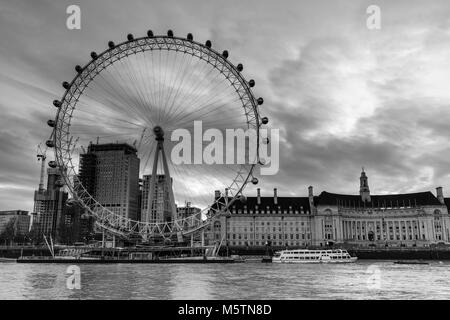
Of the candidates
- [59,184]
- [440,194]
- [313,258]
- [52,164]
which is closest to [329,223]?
[440,194]

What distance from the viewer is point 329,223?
5709 inches

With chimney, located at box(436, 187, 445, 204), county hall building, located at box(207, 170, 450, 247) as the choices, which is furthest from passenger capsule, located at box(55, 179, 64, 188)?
chimney, located at box(436, 187, 445, 204)

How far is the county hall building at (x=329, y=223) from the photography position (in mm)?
143500

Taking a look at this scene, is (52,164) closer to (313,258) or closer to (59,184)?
(59,184)

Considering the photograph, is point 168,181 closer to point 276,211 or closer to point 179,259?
point 179,259

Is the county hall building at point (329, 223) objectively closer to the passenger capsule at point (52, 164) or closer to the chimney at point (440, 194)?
the chimney at point (440, 194)

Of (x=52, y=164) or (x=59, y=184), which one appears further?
(x=59, y=184)

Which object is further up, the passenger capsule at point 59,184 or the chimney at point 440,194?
the chimney at point 440,194

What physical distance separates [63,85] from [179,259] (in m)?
42.6

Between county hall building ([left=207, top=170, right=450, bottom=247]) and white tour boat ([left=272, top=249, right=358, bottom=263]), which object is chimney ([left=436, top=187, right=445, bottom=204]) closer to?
county hall building ([left=207, top=170, right=450, bottom=247])

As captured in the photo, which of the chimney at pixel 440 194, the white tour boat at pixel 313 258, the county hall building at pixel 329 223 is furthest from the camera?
the chimney at pixel 440 194

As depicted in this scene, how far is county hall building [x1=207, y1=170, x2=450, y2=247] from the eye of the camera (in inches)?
5650

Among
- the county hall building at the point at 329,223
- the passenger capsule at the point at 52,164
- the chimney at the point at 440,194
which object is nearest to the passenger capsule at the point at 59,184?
the passenger capsule at the point at 52,164
